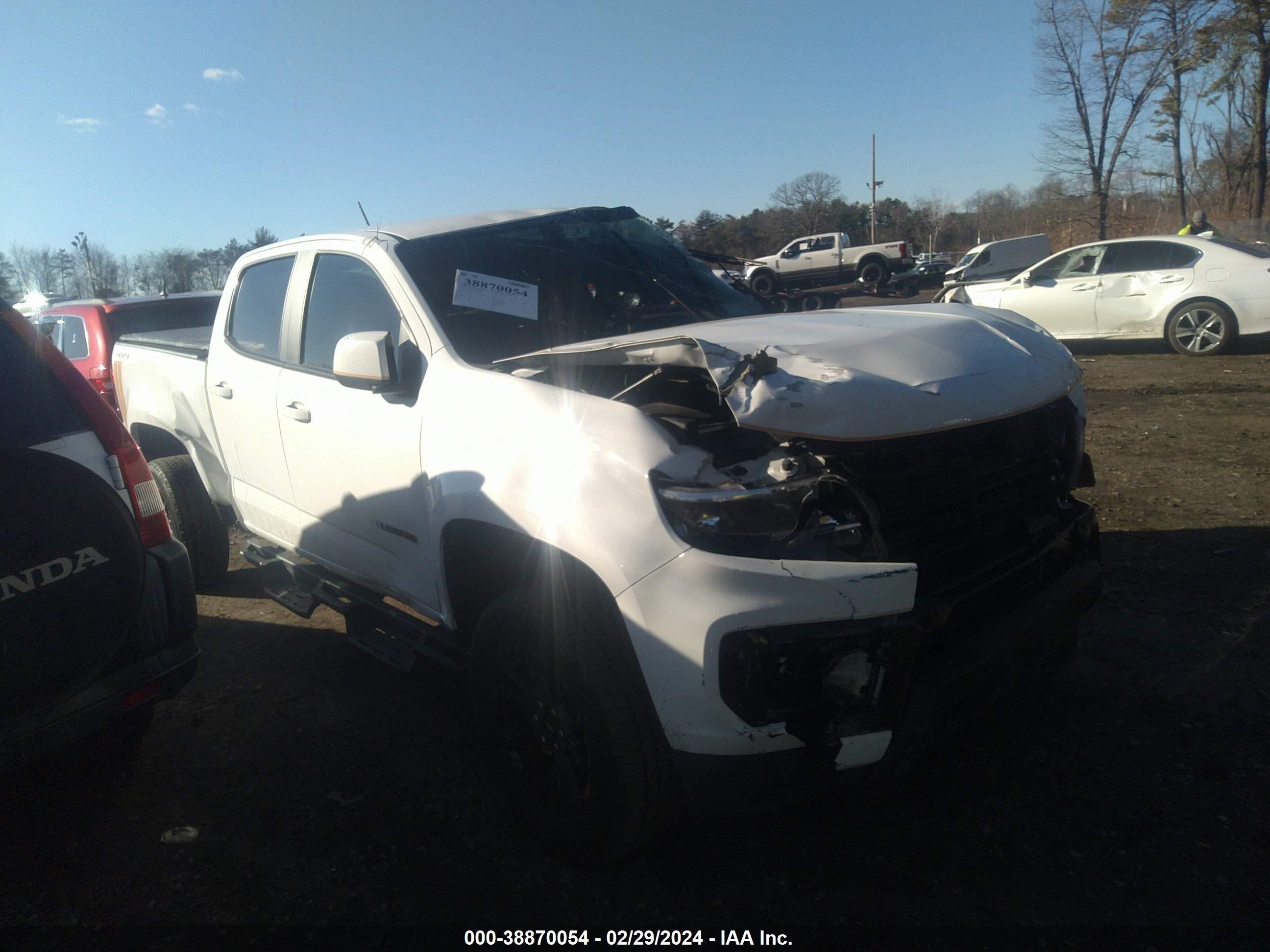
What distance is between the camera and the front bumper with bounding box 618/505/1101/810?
195 centimetres

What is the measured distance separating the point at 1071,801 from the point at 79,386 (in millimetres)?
3469

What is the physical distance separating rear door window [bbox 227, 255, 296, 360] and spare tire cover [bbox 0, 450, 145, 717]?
150 cm

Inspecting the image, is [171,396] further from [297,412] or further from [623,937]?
[623,937]

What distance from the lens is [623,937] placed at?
7.34 ft

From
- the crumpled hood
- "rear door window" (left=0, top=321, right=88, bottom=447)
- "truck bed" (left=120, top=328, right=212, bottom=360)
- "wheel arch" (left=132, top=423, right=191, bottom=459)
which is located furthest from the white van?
"rear door window" (left=0, top=321, right=88, bottom=447)

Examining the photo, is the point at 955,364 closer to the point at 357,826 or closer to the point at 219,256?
the point at 357,826

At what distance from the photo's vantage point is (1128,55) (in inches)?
1083

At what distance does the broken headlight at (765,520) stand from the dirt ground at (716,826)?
71 centimetres

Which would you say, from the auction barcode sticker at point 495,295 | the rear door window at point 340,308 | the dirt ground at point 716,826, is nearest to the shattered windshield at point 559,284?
the auction barcode sticker at point 495,295

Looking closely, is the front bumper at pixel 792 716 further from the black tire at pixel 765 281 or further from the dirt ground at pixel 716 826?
the black tire at pixel 765 281

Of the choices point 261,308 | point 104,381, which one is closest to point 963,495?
point 261,308

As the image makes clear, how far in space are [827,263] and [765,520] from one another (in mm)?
31498

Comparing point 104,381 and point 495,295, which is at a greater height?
point 495,295

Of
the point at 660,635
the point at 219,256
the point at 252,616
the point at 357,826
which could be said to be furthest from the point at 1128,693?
the point at 219,256
